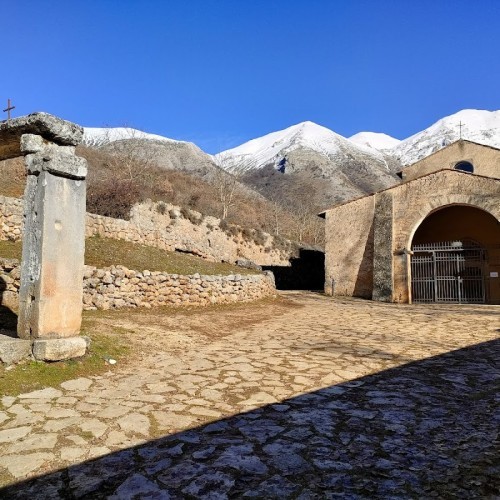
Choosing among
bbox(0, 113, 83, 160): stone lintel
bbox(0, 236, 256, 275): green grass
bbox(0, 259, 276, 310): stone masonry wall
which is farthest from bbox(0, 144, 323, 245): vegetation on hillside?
bbox(0, 113, 83, 160): stone lintel

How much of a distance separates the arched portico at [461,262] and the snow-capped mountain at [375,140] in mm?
82825

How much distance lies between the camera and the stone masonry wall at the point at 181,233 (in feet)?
42.1

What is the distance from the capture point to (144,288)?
10727 mm

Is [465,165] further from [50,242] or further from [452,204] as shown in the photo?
[50,242]

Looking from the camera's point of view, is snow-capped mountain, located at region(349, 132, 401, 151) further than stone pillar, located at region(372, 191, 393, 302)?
Yes

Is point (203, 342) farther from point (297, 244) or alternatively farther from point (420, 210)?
point (297, 244)

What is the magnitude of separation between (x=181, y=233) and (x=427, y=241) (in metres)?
13.1

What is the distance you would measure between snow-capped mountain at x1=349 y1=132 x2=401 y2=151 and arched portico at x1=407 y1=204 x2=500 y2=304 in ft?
272

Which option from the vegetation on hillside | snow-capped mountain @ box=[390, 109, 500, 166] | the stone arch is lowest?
the stone arch

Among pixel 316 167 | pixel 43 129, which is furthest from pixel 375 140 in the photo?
pixel 43 129

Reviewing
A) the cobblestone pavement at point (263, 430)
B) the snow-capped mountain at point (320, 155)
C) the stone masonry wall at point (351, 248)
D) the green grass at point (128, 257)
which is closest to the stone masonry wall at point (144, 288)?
the green grass at point (128, 257)

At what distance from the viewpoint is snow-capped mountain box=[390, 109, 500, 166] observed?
81562 millimetres

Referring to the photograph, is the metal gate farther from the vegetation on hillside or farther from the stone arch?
the vegetation on hillside

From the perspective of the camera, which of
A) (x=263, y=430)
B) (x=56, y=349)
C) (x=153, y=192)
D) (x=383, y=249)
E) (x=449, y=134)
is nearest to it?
(x=263, y=430)
